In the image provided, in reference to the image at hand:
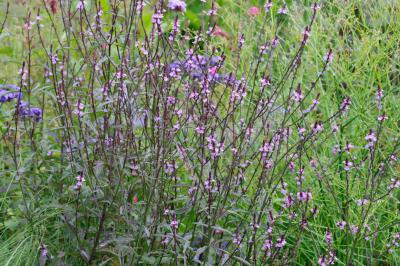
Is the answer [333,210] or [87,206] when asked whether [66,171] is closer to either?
[87,206]

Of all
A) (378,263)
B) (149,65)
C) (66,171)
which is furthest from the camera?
(378,263)

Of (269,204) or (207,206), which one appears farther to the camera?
(269,204)

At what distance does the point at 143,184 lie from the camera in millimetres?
2508

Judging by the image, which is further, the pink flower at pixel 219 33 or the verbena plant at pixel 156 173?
Answer: the pink flower at pixel 219 33

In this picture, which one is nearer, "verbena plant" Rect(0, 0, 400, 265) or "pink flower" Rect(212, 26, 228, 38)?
"verbena plant" Rect(0, 0, 400, 265)

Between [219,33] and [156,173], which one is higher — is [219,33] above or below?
below

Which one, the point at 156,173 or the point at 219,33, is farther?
the point at 219,33

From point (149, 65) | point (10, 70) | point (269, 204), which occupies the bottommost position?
point (10, 70)

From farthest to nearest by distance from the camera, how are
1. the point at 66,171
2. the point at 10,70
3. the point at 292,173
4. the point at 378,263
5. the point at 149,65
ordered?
Result: the point at 10,70, the point at 292,173, the point at 378,263, the point at 66,171, the point at 149,65

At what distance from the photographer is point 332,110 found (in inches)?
142

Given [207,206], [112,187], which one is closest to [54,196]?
[112,187]

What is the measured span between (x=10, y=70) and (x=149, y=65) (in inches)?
120

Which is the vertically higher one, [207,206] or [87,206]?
[207,206]

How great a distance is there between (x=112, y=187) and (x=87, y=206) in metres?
0.22
